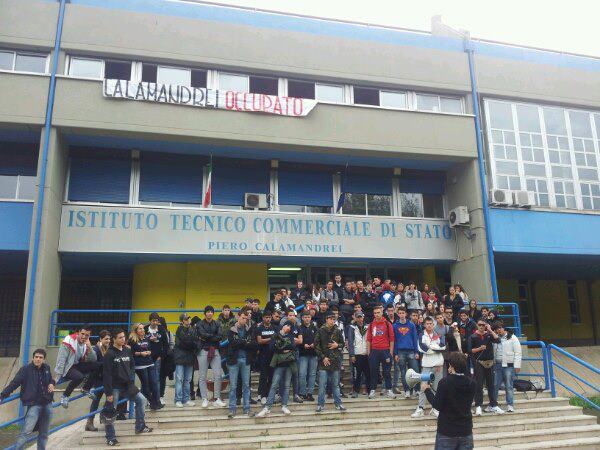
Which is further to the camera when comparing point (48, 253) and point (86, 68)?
point (86, 68)

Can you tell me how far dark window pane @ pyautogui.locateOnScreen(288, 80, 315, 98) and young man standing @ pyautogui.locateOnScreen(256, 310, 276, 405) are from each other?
7837 mm

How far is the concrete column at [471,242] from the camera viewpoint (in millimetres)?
15305

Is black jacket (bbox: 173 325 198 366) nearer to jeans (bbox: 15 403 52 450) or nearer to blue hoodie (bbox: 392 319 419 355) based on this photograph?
jeans (bbox: 15 403 52 450)

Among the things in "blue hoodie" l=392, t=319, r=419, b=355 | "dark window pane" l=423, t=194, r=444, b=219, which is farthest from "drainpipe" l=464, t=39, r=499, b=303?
"blue hoodie" l=392, t=319, r=419, b=355

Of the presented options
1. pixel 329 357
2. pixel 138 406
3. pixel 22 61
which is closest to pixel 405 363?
pixel 329 357

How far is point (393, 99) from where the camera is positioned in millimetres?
16266

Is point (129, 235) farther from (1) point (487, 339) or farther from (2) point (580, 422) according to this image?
(2) point (580, 422)

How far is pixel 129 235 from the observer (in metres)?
13.8

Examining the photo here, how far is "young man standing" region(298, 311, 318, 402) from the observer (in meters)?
9.96

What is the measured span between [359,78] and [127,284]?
10197 millimetres

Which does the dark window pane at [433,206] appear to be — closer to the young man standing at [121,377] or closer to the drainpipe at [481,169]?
the drainpipe at [481,169]

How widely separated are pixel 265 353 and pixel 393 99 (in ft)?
31.9

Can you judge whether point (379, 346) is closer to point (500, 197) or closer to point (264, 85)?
point (500, 197)

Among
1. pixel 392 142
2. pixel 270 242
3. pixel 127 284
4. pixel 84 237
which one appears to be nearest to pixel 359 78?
pixel 392 142
